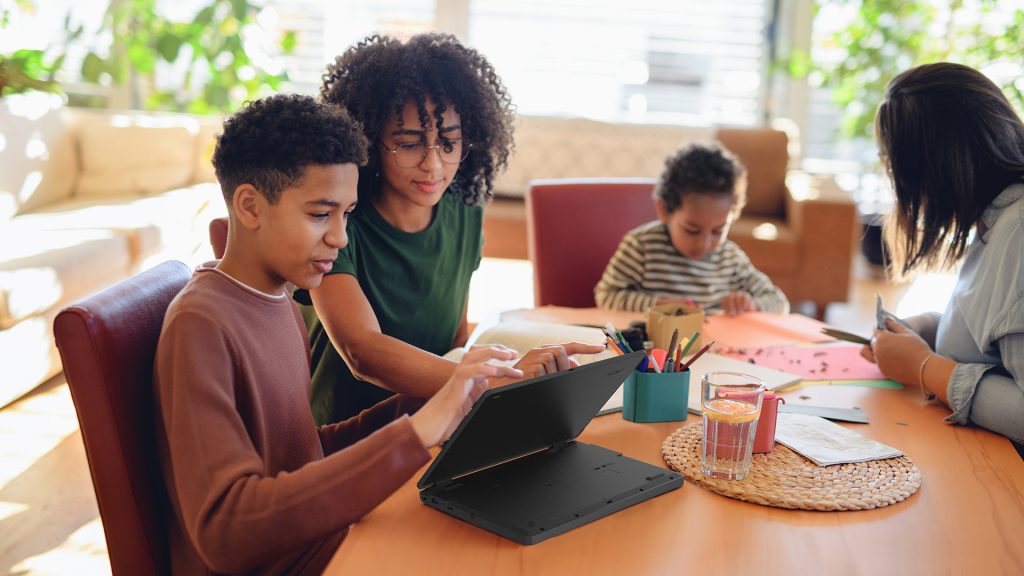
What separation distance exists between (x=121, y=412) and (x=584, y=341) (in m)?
0.76

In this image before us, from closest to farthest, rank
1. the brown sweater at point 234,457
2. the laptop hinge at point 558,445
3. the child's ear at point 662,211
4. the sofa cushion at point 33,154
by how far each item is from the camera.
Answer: the brown sweater at point 234,457 < the laptop hinge at point 558,445 < the child's ear at point 662,211 < the sofa cushion at point 33,154

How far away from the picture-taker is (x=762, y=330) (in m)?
1.99

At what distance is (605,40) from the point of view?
566 centimetres

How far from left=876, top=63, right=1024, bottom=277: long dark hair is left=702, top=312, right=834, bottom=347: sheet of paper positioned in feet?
1.13

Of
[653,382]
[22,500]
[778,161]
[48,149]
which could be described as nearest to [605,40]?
[778,161]

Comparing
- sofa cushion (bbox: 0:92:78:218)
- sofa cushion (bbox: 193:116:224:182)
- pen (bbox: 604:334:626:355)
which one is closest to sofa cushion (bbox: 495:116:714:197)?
sofa cushion (bbox: 193:116:224:182)

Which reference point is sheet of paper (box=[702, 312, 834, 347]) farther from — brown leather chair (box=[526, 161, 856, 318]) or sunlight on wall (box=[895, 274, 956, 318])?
sunlight on wall (box=[895, 274, 956, 318])

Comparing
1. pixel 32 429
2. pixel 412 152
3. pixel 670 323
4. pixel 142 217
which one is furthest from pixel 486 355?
pixel 142 217

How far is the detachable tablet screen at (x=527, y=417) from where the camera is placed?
3.54 feet

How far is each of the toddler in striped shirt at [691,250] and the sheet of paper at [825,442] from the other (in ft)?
2.88

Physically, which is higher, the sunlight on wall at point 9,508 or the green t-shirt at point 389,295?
the green t-shirt at point 389,295

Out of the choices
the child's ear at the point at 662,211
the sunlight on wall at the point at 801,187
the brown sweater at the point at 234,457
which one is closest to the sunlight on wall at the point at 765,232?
the sunlight on wall at the point at 801,187

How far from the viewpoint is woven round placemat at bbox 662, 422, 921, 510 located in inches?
45.3

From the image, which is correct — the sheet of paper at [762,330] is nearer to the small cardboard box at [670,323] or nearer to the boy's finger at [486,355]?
the small cardboard box at [670,323]
